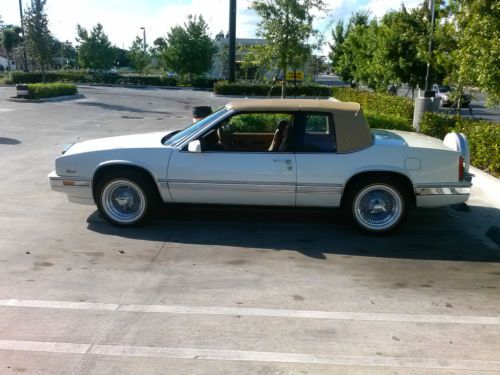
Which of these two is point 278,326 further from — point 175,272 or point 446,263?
point 446,263

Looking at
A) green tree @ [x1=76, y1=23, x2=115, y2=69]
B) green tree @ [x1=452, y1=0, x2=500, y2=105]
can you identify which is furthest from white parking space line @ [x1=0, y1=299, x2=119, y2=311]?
green tree @ [x1=76, y1=23, x2=115, y2=69]

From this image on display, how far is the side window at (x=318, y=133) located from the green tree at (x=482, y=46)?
4.29 meters

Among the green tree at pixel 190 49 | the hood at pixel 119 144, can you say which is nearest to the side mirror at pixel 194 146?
the hood at pixel 119 144

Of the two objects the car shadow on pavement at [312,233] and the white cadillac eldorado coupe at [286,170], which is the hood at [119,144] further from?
the car shadow on pavement at [312,233]

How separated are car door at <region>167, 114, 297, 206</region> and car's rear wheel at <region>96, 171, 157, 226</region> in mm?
340

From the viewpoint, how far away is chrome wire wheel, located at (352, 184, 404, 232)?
6.18m

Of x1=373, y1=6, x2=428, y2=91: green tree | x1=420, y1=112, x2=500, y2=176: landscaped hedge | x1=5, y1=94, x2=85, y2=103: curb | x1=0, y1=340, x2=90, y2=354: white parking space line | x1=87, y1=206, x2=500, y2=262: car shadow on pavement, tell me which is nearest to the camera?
x1=0, y1=340, x2=90, y2=354: white parking space line

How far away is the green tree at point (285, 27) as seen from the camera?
52.3 ft

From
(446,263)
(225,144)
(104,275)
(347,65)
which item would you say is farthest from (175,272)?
(347,65)

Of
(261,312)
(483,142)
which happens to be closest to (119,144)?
(261,312)

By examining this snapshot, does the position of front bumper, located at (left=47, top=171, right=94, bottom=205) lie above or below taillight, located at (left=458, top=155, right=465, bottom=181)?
below

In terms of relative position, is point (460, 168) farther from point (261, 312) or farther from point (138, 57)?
point (138, 57)

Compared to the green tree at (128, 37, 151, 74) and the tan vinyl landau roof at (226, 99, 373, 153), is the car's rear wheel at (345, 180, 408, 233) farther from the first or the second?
the green tree at (128, 37, 151, 74)

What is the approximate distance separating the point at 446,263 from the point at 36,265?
166 inches
